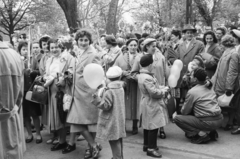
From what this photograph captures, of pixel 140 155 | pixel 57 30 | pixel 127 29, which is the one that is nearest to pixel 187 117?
pixel 140 155

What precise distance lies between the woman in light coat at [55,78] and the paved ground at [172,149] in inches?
12.3

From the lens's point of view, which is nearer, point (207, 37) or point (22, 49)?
point (22, 49)

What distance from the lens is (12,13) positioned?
2288 cm

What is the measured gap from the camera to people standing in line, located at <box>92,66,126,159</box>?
13.2 feet

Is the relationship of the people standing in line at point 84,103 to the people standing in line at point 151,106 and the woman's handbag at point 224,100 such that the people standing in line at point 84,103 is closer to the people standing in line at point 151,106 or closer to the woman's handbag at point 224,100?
the people standing in line at point 151,106

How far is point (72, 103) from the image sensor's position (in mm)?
4699

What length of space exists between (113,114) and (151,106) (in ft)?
2.69

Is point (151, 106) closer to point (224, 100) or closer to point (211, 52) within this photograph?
point (224, 100)

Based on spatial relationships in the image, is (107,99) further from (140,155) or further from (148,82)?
(140,155)

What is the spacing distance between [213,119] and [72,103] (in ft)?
7.77

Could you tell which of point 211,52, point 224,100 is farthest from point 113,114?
point 211,52

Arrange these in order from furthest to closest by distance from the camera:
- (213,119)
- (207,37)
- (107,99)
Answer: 1. (207,37)
2. (213,119)
3. (107,99)

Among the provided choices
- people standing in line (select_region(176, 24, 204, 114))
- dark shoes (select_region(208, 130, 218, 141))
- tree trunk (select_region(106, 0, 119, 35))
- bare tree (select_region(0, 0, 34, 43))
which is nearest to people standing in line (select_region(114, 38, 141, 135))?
people standing in line (select_region(176, 24, 204, 114))

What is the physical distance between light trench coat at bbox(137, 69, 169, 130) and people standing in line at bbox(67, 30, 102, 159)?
77 cm
